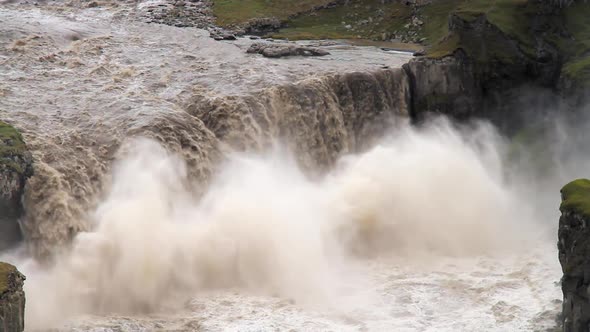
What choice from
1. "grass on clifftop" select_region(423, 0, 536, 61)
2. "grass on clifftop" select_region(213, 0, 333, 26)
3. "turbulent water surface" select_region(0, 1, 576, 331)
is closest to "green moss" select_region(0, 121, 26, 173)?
"turbulent water surface" select_region(0, 1, 576, 331)

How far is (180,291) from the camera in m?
32.2

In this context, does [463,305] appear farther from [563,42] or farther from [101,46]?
[101,46]

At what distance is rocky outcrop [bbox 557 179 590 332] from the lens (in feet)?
84.4

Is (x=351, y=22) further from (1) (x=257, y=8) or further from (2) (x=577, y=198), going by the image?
(2) (x=577, y=198)

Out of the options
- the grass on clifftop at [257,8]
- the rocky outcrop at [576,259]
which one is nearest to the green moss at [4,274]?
the rocky outcrop at [576,259]

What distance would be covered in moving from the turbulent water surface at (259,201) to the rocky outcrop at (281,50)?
1573 mm

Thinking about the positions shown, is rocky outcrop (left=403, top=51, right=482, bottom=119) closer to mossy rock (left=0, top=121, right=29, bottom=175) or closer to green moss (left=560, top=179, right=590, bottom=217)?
green moss (left=560, top=179, right=590, bottom=217)

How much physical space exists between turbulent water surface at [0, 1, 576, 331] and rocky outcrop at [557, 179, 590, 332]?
298 cm

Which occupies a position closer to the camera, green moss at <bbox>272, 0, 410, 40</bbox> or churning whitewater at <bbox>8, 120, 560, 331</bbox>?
churning whitewater at <bbox>8, 120, 560, 331</bbox>

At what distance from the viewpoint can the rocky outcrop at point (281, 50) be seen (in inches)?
2108

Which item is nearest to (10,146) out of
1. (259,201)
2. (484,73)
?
(259,201)

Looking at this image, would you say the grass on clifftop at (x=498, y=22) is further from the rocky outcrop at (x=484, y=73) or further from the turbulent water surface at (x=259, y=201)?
the turbulent water surface at (x=259, y=201)

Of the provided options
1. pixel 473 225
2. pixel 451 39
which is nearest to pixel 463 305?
pixel 473 225

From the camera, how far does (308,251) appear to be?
35281 millimetres
